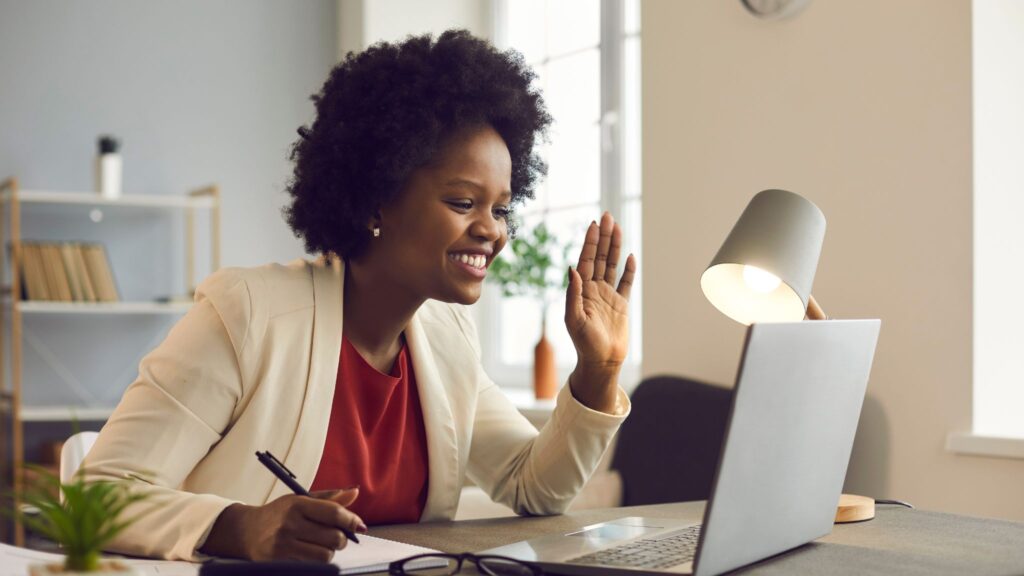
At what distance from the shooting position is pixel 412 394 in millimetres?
1711

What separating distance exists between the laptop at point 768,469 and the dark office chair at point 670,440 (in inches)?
47.6

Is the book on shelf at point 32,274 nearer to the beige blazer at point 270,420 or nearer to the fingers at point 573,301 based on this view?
the beige blazer at point 270,420

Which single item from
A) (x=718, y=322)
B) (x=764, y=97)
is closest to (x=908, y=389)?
(x=718, y=322)

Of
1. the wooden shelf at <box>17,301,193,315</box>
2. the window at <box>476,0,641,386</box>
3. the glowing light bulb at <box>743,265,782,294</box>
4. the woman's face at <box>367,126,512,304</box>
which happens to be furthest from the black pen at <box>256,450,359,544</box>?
the wooden shelf at <box>17,301,193,315</box>

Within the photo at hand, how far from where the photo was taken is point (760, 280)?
153 centimetres

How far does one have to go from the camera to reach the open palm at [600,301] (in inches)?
59.6

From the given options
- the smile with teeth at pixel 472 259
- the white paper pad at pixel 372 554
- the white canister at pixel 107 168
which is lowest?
the white paper pad at pixel 372 554

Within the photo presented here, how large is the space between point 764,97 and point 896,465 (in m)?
0.88

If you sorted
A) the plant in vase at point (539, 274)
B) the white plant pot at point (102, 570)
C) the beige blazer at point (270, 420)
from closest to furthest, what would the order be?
1. the white plant pot at point (102, 570)
2. the beige blazer at point (270, 420)
3. the plant in vase at point (539, 274)

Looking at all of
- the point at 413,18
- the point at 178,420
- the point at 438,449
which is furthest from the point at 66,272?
the point at 178,420

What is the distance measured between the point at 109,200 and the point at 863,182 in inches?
115

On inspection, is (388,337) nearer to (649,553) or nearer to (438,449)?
(438,449)

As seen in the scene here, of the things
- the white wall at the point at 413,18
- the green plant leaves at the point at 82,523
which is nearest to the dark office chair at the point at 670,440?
the green plant leaves at the point at 82,523

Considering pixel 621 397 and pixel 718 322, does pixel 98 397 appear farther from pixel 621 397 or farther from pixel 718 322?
pixel 621 397
